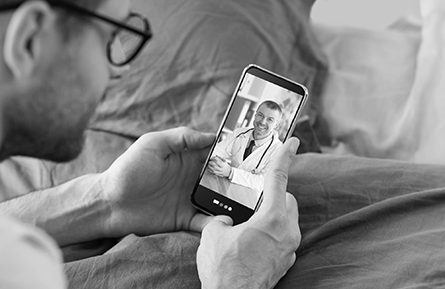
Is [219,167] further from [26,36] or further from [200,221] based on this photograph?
[26,36]

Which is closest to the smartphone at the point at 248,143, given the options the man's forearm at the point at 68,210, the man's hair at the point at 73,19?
A: the man's forearm at the point at 68,210

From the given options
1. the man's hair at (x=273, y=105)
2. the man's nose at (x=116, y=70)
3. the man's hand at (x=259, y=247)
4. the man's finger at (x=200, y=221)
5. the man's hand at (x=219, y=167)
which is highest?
the man's hair at (x=273, y=105)

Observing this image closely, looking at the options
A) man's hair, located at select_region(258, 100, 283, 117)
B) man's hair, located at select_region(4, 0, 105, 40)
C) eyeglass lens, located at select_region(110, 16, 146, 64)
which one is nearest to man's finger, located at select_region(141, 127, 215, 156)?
man's hair, located at select_region(258, 100, 283, 117)

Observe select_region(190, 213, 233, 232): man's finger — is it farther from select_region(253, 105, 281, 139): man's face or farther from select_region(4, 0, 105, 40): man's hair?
select_region(4, 0, 105, 40): man's hair

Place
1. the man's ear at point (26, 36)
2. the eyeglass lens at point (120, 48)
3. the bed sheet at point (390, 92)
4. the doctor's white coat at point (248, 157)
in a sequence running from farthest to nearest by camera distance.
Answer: the bed sheet at point (390, 92)
the doctor's white coat at point (248, 157)
the eyeglass lens at point (120, 48)
the man's ear at point (26, 36)

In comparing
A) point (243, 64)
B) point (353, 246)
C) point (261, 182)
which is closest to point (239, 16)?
point (243, 64)

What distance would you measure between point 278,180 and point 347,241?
138 millimetres

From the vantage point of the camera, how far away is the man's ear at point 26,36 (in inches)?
16.6

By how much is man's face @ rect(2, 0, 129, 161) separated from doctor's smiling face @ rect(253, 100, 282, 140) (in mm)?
316

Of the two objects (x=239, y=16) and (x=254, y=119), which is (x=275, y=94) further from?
(x=239, y=16)

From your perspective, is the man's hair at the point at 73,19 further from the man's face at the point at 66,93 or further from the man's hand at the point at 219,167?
the man's hand at the point at 219,167

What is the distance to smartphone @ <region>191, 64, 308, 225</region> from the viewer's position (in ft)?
2.68

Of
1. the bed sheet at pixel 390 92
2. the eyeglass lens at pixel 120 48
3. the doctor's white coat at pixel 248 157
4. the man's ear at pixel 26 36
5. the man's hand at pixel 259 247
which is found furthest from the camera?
the bed sheet at pixel 390 92

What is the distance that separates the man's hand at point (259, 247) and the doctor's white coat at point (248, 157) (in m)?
0.06
